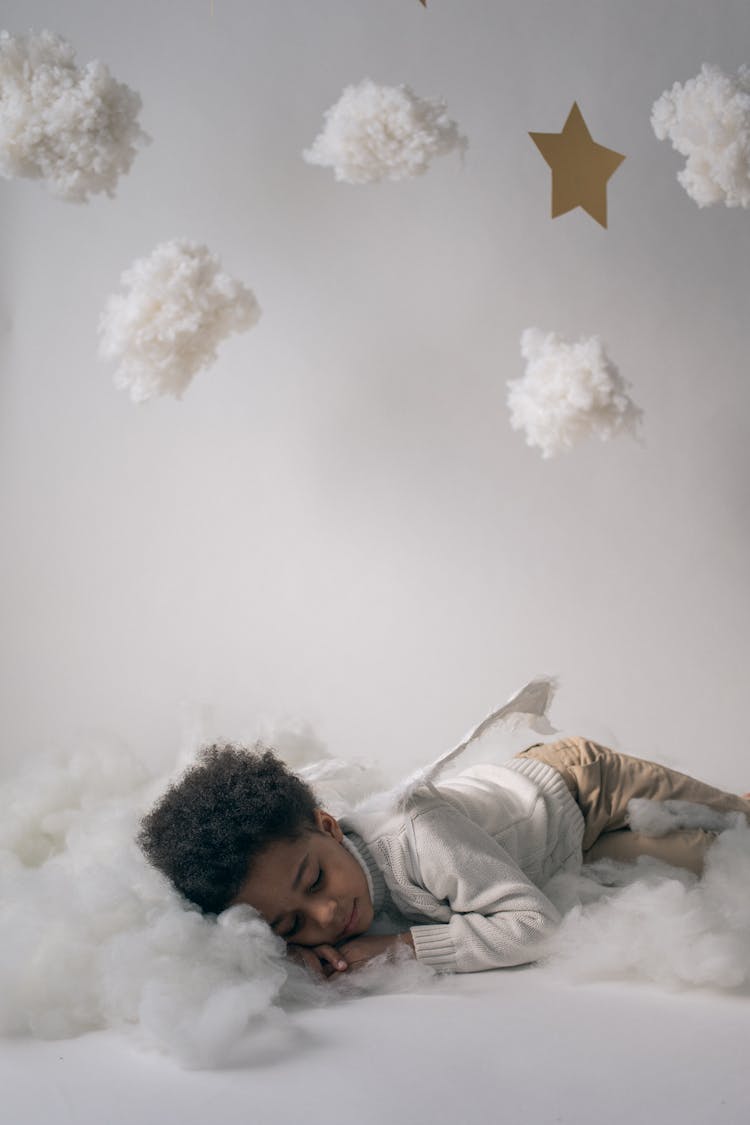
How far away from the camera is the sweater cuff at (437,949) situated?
130 centimetres

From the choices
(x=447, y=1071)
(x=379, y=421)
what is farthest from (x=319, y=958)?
(x=379, y=421)

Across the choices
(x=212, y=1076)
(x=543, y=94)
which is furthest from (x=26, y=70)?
(x=212, y=1076)

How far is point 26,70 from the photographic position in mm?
1701

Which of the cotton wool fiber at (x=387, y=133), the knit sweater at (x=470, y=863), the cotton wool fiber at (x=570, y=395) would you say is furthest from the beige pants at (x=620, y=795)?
the cotton wool fiber at (x=387, y=133)

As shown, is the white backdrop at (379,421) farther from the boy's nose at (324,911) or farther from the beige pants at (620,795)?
the boy's nose at (324,911)

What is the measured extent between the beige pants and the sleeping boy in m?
0.04

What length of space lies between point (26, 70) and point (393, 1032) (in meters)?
1.38

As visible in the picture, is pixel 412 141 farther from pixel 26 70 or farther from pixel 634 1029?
pixel 634 1029

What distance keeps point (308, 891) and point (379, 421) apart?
114cm

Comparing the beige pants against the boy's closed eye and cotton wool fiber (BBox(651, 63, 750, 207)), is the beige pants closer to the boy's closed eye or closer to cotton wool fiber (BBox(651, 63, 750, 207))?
the boy's closed eye

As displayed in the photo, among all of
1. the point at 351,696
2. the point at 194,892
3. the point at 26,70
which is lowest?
the point at 194,892

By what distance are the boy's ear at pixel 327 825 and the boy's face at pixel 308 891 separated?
0.10 ft

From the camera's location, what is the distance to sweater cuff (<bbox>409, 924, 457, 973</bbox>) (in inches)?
51.3

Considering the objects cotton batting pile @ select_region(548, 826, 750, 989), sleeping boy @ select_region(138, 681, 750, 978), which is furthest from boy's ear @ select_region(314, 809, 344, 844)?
cotton batting pile @ select_region(548, 826, 750, 989)
